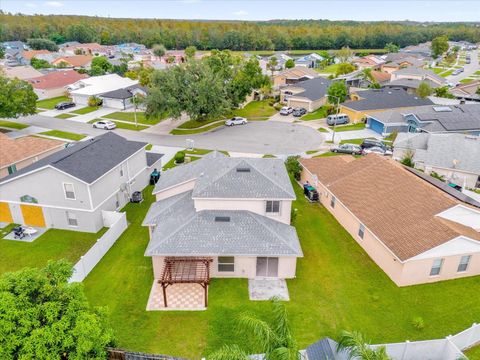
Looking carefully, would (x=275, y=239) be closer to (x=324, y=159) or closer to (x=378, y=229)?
(x=378, y=229)

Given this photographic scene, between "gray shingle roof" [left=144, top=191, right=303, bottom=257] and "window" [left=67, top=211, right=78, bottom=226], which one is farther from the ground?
"gray shingle roof" [left=144, top=191, right=303, bottom=257]

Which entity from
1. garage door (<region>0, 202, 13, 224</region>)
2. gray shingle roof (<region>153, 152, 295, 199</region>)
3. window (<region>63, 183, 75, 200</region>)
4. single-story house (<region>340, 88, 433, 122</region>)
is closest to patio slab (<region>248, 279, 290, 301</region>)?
gray shingle roof (<region>153, 152, 295, 199</region>)

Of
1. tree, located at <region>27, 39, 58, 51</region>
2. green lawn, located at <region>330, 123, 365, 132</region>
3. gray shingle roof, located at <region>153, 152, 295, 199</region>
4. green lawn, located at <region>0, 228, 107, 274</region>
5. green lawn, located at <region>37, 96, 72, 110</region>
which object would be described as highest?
tree, located at <region>27, 39, 58, 51</region>

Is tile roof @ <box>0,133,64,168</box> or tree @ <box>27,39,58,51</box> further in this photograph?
tree @ <box>27,39,58,51</box>

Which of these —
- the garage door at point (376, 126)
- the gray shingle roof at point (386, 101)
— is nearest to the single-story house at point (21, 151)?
the garage door at point (376, 126)

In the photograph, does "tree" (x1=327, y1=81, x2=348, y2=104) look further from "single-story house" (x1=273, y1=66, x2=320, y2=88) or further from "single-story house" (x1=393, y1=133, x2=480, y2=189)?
"single-story house" (x1=273, y1=66, x2=320, y2=88)

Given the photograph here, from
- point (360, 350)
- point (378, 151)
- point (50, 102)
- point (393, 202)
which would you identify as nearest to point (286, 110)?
point (378, 151)

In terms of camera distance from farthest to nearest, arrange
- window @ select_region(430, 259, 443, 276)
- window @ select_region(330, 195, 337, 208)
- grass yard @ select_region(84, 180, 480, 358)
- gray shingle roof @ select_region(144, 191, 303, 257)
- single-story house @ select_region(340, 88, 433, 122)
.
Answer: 1. single-story house @ select_region(340, 88, 433, 122)
2. window @ select_region(330, 195, 337, 208)
3. window @ select_region(430, 259, 443, 276)
4. gray shingle roof @ select_region(144, 191, 303, 257)
5. grass yard @ select_region(84, 180, 480, 358)

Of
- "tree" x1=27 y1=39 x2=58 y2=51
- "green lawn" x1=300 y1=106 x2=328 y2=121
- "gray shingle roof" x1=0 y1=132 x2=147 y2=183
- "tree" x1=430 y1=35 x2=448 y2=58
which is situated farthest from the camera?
"tree" x1=27 y1=39 x2=58 y2=51

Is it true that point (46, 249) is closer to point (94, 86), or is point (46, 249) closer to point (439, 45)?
point (94, 86)
